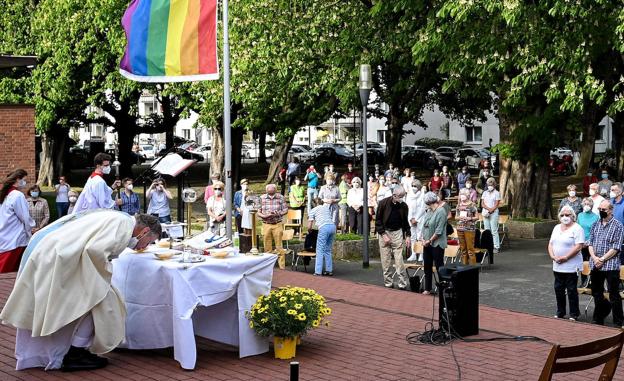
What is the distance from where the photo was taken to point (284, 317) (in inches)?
389

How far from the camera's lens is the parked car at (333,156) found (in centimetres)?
6638

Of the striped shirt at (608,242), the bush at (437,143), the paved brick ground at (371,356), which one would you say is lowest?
the paved brick ground at (371,356)

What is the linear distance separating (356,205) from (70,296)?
16.4 m

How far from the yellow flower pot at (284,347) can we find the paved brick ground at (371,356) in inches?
3.9

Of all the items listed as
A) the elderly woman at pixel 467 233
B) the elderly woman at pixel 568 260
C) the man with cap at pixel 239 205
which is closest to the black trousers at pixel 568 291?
the elderly woman at pixel 568 260

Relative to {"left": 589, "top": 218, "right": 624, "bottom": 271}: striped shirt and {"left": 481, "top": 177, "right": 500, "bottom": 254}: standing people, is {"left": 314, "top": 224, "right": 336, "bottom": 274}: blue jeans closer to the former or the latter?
{"left": 481, "top": 177, "right": 500, "bottom": 254}: standing people

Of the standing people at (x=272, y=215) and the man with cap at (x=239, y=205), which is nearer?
the standing people at (x=272, y=215)

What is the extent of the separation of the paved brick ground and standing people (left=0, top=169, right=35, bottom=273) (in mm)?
966

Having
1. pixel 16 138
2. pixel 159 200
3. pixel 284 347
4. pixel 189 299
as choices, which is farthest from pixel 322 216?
pixel 189 299

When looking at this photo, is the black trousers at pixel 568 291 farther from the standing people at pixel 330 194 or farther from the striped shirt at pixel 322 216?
the standing people at pixel 330 194

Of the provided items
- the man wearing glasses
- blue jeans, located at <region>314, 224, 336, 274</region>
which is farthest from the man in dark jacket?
the man wearing glasses

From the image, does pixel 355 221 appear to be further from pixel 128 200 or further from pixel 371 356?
pixel 371 356

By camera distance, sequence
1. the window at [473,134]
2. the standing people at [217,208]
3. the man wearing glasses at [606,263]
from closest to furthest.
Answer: the man wearing glasses at [606,263], the standing people at [217,208], the window at [473,134]

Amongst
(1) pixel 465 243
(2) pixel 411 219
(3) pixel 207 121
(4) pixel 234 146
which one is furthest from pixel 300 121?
(1) pixel 465 243
